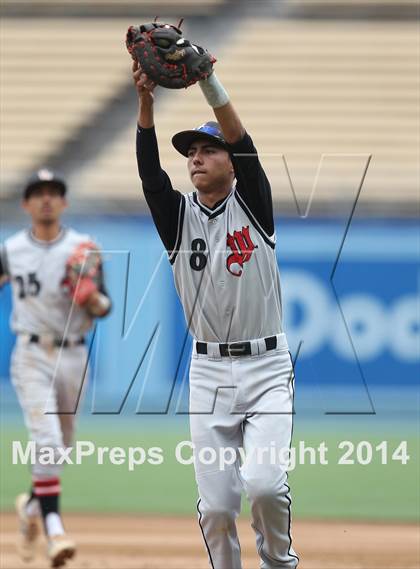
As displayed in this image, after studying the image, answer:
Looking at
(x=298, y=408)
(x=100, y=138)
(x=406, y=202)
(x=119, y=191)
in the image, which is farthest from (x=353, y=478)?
(x=100, y=138)

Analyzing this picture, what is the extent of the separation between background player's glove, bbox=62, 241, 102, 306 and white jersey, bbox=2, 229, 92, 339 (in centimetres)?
7

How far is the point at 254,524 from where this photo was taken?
3.94m

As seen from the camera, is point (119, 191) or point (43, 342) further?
point (119, 191)

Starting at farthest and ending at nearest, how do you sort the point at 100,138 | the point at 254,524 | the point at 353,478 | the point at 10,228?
the point at 100,138, the point at 10,228, the point at 353,478, the point at 254,524

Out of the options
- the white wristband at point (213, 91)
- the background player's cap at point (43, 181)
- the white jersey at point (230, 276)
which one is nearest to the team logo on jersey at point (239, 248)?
the white jersey at point (230, 276)

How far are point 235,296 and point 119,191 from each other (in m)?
5.78

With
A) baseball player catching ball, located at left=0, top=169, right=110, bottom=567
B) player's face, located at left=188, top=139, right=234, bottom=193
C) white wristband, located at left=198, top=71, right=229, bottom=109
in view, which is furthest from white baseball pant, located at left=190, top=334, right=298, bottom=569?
baseball player catching ball, located at left=0, top=169, right=110, bottom=567

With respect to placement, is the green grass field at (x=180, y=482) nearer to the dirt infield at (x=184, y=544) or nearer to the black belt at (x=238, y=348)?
the dirt infield at (x=184, y=544)

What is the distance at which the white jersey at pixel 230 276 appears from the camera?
3.99 metres

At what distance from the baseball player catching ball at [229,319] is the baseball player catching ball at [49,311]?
2154mm

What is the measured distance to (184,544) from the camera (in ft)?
20.2

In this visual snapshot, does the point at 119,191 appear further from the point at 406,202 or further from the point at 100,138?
the point at 406,202

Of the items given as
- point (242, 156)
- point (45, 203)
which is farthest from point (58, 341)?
point (242, 156)

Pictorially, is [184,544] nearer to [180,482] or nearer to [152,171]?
[180,482]
